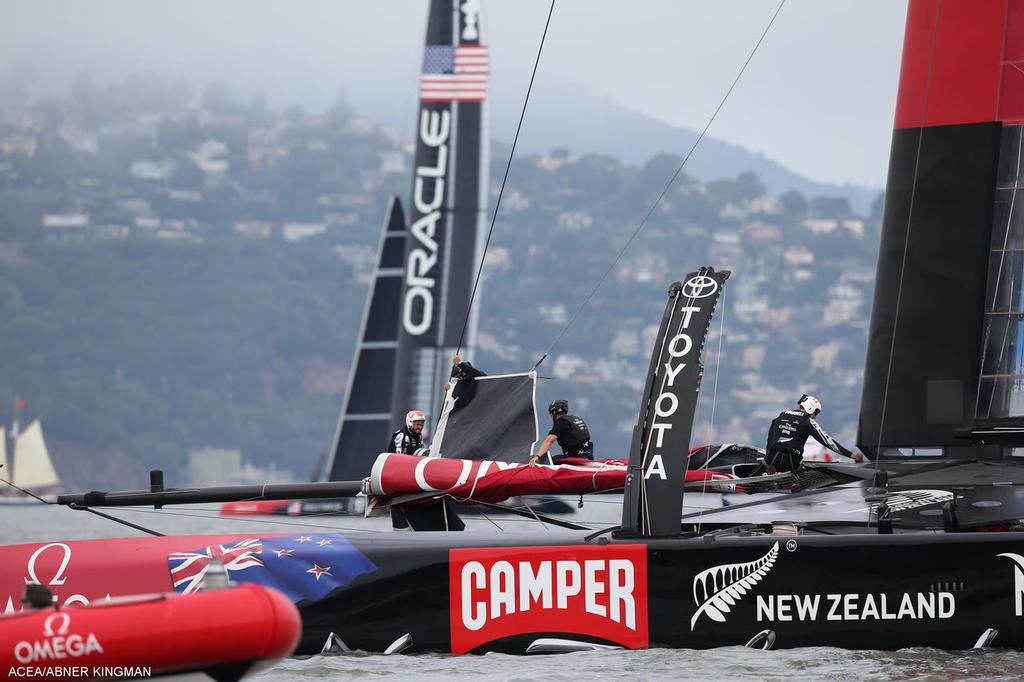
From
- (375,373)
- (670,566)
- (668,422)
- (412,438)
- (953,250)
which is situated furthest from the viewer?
(375,373)

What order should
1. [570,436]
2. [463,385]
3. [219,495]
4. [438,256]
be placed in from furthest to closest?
[438,256] → [570,436] → [463,385] → [219,495]

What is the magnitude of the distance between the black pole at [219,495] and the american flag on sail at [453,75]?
1006cm

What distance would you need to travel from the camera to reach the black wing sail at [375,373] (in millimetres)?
17641

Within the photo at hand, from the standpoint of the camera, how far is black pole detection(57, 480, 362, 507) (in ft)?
26.0

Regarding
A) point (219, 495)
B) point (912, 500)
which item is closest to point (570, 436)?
point (219, 495)

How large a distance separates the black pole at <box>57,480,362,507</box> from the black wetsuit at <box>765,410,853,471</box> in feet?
6.67

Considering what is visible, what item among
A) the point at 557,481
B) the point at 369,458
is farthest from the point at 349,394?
the point at 557,481

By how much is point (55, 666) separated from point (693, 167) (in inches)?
5655

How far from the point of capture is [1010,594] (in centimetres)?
676

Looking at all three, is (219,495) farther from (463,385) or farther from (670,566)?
(670,566)

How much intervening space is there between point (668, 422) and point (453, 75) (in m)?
11.2

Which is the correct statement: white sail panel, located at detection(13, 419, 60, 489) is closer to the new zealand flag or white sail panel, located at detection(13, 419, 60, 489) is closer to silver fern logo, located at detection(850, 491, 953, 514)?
the new zealand flag

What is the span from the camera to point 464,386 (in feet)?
28.0

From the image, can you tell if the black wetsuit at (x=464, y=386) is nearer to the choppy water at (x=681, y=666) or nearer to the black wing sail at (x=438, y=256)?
the choppy water at (x=681, y=666)
